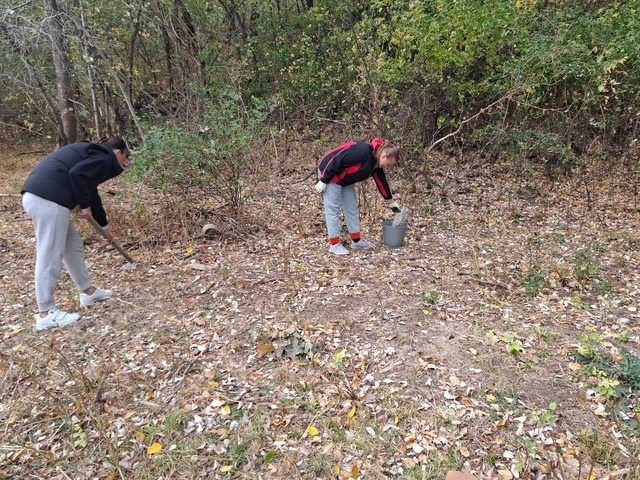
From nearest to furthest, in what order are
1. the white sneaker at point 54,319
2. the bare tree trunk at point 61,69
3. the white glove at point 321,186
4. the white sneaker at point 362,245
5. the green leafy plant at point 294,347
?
the green leafy plant at point 294,347, the white sneaker at point 54,319, the white glove at point 321,186, the white sneaker at point 362,245, the bare tree trunk at point 61,69

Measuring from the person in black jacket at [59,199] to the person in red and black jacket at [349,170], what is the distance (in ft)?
6.35

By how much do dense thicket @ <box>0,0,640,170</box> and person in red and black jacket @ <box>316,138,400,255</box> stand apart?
1.30m

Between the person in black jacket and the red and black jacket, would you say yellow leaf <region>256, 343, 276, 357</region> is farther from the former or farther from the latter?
the red and black jacket

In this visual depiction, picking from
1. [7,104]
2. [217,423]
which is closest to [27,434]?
[217,423]

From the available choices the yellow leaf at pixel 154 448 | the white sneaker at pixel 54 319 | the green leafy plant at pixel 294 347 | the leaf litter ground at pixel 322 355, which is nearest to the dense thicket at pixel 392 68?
the leaf litter ground at pixel 322 355

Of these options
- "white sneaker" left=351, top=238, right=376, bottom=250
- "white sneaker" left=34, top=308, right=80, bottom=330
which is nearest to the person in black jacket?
"white sneaker" left=34, top=308, right=80, bottom=330

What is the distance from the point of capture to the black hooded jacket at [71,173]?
118 inches

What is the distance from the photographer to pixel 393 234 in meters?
4.72

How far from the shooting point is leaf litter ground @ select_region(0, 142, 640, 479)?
2.21 meters

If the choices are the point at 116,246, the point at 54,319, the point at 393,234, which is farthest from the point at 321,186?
the point at 54,319

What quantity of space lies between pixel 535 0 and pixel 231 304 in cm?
571

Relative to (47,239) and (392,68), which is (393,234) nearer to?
(392,68)

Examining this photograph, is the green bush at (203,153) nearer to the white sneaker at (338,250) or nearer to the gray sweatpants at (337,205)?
the gray sweatpants at (337,205)

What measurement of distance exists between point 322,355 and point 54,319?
7.47ft
